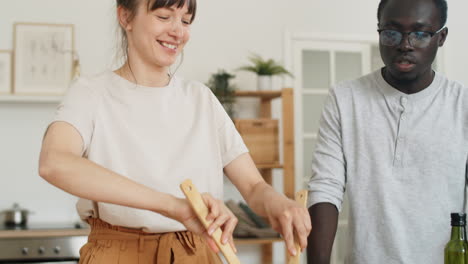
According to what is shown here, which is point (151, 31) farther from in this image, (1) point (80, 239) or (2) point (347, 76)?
(2) point (347, 76)

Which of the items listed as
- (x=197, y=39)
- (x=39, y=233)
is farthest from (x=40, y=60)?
(x=39, y=233)

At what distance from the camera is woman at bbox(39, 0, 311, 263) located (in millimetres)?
1168

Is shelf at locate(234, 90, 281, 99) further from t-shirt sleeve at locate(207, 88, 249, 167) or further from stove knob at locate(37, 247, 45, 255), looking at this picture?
t-shirt sleeve at locate(207, 88, 249, 167)

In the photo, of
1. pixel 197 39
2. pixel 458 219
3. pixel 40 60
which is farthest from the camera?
pixel 197 39

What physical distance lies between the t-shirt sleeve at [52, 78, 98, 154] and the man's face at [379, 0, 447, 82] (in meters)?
0.77

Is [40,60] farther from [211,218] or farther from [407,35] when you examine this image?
[211,218]

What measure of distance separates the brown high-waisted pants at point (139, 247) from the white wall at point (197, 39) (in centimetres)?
284

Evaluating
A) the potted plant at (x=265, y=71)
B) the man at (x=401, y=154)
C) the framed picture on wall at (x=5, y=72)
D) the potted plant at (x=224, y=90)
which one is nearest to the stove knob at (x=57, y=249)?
the framed picture on wall at (x=5, y=72)

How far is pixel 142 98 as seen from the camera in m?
1.27

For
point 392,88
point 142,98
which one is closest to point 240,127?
point 392,88

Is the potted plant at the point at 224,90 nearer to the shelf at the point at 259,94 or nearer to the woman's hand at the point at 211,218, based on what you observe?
the shelf at the point at 259,94

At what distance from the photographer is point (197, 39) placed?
4.47 metres

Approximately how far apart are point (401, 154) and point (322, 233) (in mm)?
320

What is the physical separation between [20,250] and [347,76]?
2812 mm
